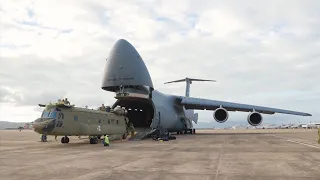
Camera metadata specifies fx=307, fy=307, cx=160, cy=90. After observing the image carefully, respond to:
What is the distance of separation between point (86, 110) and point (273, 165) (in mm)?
14593

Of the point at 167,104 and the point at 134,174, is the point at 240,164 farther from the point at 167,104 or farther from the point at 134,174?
the point at 167,104

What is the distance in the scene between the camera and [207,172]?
821 cm

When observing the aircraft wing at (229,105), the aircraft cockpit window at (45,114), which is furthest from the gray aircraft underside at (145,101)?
the aircraft cockpit window at (45,114)

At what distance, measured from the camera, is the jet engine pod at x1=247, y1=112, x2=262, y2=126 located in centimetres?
3241

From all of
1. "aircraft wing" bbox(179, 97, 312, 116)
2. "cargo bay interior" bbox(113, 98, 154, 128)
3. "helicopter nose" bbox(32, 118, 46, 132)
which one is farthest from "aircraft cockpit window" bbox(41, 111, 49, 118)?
"aircraft wing" bbox(179, 97, 312, 116)

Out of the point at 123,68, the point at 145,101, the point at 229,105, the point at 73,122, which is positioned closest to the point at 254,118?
the point at 229,105

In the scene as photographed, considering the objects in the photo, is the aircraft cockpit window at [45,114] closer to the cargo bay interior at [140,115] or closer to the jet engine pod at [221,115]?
the cargo bay interior at [140,115]

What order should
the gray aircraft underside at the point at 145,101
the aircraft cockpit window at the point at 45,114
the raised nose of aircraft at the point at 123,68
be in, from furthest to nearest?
the gray aircraft underside at the point at 145,101
the raised nose of aircraft at the point at 123,68
the aircraft cockpit window at the point at 45,114

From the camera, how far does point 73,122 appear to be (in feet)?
64.8

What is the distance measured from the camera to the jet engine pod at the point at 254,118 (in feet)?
106

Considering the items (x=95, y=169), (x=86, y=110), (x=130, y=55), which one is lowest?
(x=95, y=169)

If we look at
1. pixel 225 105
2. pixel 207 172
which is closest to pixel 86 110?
pixel 207 172

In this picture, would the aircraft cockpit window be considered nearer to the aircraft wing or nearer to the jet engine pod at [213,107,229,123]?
the aircraft wing

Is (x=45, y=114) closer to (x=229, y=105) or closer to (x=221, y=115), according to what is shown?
(x=221, y=115)
